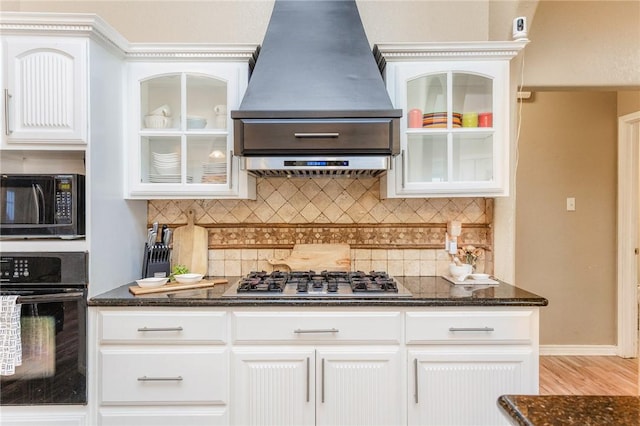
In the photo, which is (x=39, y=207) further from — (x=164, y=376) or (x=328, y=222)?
(x=328, y=222)

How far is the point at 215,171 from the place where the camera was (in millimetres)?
2080

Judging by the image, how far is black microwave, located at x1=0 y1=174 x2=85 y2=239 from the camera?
1692 millimetres

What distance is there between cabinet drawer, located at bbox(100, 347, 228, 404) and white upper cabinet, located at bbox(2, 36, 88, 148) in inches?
40.5

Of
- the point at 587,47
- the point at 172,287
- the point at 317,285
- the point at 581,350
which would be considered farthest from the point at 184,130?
the point at 581,350

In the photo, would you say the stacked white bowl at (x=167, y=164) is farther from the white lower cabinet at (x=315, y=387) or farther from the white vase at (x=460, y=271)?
the white vase at (x=460, y=271)

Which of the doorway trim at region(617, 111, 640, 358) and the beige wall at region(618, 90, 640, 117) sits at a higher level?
the beige wall at region(618, 90, 640, 117)

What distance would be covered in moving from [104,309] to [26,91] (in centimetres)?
106

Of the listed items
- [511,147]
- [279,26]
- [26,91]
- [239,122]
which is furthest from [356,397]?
[26,91]

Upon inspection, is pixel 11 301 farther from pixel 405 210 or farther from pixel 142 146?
pixel 405 210

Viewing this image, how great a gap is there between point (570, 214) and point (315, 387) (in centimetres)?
288

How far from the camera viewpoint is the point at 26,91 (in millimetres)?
1709

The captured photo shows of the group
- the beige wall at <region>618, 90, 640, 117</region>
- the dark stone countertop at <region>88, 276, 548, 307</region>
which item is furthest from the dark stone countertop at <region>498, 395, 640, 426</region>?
the beige wall at <region>618, 90, 640, 117</region>

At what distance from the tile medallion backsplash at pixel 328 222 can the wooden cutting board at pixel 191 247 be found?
44 millimetres

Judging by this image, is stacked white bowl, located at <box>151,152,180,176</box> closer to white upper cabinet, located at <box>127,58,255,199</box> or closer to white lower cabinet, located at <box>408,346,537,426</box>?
white upper cabinet, located at <box>127,58,255,199</box>
